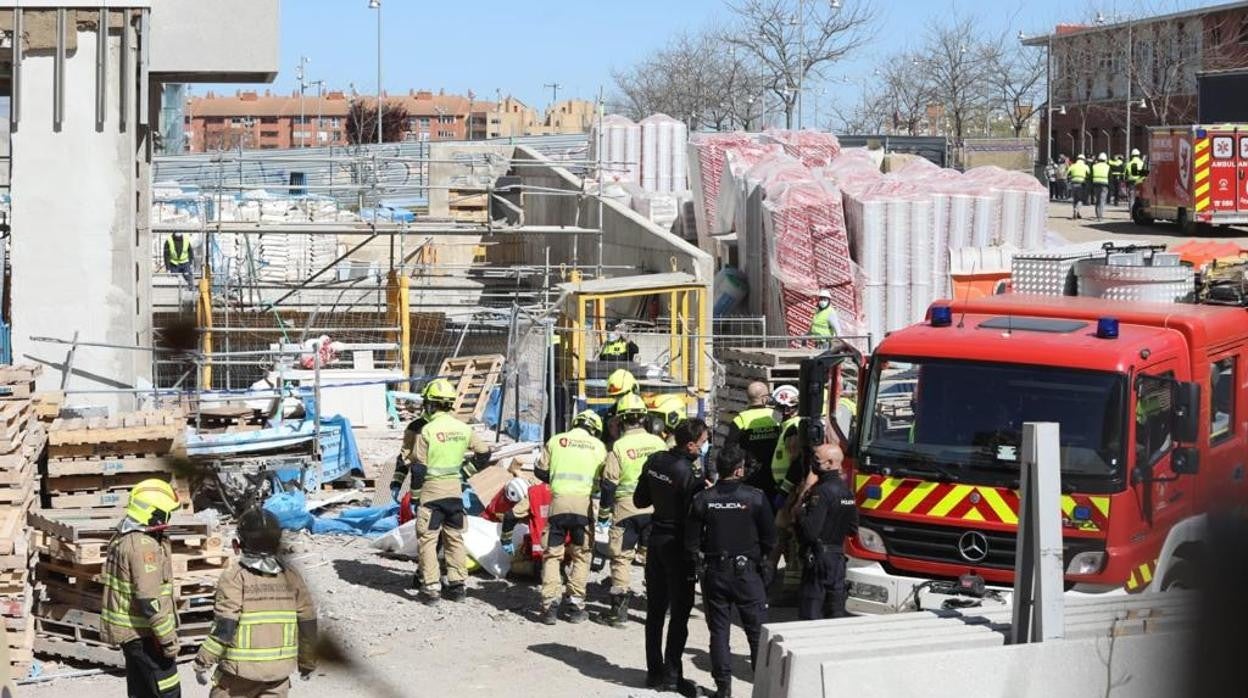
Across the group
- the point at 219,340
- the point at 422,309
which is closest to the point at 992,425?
the point at 219,340

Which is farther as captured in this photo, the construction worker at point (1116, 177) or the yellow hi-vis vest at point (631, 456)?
the construction worker at point (1116, 177)

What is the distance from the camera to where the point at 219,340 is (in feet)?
83.0

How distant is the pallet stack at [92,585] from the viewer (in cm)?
1041

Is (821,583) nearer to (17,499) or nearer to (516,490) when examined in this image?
(516,490)

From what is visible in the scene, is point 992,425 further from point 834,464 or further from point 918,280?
point 918,280

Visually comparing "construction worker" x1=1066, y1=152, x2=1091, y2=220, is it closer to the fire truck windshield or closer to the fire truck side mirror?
the fire truck windshield

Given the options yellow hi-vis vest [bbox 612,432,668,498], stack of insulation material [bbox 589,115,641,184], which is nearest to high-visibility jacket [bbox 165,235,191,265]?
stack of insulation material [bbox 589,115,641,184]

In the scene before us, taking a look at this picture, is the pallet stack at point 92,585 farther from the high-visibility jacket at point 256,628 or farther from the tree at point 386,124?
the tree at point 386,124

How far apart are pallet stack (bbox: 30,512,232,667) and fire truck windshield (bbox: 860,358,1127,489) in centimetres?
423

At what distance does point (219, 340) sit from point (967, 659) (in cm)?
2181

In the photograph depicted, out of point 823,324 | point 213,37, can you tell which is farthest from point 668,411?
point 823,324

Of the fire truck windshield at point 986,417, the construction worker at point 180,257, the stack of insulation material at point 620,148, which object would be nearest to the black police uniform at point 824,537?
the fire truck windshield at point 986,417

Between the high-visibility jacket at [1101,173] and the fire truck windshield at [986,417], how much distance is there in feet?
98.6

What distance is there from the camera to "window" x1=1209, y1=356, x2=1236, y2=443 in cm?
973
